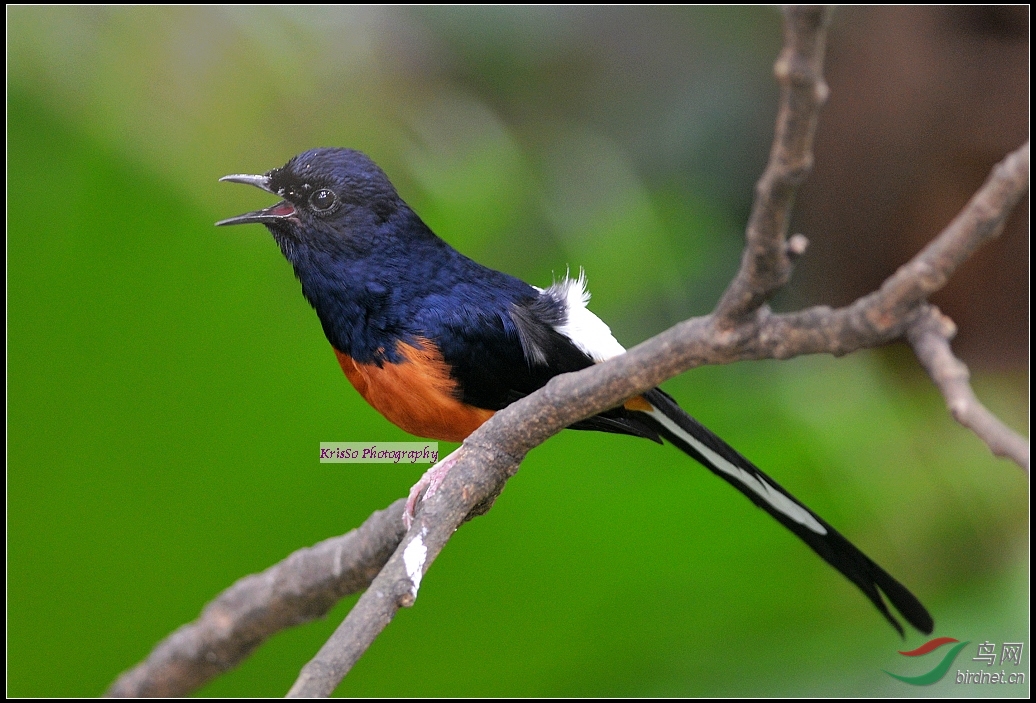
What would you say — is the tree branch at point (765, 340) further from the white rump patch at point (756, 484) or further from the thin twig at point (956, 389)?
the white rump patch at point (756, 484)

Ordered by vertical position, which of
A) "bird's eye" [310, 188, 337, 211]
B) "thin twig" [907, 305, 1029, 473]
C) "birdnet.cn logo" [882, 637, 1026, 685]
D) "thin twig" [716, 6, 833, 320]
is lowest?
"birdnet.cn logo" [882, 637, 1026, 685]

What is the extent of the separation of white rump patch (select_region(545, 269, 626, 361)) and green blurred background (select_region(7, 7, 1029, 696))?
0.96 ft

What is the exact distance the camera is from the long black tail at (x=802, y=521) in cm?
120

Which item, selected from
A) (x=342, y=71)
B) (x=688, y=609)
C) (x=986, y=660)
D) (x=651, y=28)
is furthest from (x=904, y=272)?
(x=651, y=28)

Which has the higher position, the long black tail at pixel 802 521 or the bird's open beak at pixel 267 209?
the bird's open beak at pixel 267 209

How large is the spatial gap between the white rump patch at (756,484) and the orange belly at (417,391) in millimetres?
276

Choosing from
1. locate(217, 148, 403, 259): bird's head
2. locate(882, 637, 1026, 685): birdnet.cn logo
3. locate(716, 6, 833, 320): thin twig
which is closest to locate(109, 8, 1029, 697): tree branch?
locate(716, 6, 833, 320): thin twig

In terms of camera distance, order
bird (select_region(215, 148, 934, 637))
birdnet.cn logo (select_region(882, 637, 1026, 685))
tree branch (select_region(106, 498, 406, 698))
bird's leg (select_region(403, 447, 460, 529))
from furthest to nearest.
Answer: birdnet.cn logo (select_region(882, 637, 1026, 685)) < tree branch (select_region(106, 498, 406, 698)) < bird (select_region(215, 148, 934, 637)) < bird's leg (select_region(403, 447, 460, 529))

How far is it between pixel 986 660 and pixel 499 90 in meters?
1.68

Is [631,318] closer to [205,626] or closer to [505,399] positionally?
[505,399]

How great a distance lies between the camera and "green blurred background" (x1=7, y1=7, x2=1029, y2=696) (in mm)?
1331

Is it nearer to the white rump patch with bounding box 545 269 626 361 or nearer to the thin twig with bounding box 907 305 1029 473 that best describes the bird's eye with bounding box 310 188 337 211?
Result: the white rump patch with bounding box 545 269 626 361

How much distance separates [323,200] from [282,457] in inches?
17.1

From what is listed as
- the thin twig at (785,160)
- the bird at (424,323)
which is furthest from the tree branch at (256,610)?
the thin twig at (785,160)
